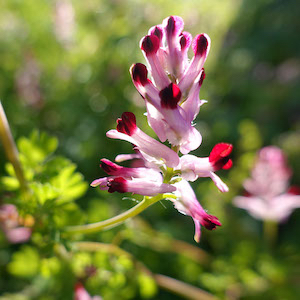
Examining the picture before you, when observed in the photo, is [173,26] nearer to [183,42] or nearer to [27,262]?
[183,42]

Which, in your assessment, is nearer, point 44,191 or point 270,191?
point 44,191

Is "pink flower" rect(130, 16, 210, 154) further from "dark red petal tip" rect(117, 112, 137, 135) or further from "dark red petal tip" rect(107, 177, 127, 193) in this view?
"dark red petal tip" rect(107, 177, 127, 193)

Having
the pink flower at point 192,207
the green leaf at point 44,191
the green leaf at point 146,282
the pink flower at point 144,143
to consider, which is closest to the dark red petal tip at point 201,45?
the pink flower at point 144,143

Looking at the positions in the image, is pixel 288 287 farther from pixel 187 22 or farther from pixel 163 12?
pixel 163 12

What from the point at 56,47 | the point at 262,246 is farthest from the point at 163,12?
the point at 262,246

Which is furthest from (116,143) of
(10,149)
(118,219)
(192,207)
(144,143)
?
(192,207)

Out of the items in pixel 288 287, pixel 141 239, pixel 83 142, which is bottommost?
pixel 288 287
